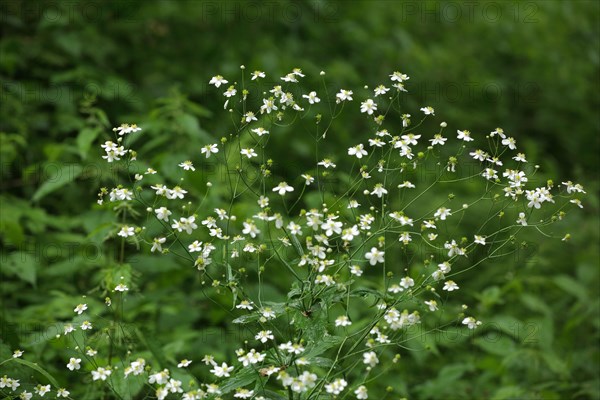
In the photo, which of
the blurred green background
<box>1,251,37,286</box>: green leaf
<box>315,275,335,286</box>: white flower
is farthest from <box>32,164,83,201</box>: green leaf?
<box>315,275,335,286</box>: white flower

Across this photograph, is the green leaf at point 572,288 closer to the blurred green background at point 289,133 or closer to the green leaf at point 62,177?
the blurred green background at point 289,133

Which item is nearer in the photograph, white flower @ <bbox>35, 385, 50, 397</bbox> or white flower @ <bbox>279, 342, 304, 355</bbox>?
white flower @ <bbox>279, 342, 304, 355</bbox>

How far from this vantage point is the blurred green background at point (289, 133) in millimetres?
3957

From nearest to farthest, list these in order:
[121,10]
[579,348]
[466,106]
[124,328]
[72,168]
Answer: [124,328] < [72,168] < [579,348] < [121,10] < [466,106]

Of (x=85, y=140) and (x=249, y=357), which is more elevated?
(x=85, y=140)

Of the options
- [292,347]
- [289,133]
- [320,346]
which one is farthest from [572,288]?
[292,347]

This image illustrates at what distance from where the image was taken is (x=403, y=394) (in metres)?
3.49

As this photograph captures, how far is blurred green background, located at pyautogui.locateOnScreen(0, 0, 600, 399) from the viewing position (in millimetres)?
3957

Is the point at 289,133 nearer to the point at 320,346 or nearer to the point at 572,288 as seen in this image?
the point at 572,288


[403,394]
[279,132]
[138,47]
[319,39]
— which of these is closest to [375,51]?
[319,39]

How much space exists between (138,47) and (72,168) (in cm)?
223

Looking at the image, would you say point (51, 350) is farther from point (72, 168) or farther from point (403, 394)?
point (403, 394)

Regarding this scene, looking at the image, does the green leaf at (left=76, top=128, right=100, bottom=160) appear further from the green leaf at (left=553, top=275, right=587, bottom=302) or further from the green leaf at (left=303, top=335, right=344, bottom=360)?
the green leaf at (left=553, top=275, right=587, bottom=302)

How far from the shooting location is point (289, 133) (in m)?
5.88
